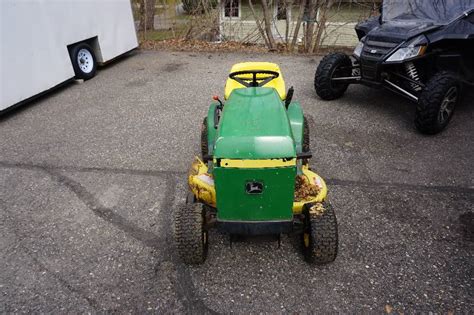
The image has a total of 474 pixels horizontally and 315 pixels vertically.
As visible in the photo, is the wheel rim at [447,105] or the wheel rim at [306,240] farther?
the wheel rim at [447,105]

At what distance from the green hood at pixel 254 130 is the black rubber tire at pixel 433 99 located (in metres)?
2.40

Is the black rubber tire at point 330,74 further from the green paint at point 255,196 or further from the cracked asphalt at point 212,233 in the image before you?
the green paint at point 255,196

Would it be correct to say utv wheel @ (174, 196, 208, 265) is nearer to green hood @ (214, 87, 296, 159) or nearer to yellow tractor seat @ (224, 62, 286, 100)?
green hood @ (214, 87, 296, 159)

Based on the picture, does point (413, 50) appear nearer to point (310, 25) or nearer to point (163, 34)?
point (310, 25)

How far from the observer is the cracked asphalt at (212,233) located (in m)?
2.42

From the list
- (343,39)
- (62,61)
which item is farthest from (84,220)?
(343,39)

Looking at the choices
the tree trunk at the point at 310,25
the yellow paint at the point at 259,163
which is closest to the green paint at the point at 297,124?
the yellow paint at the point at 259,163

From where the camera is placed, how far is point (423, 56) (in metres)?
4.43

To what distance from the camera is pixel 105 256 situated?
9.17 feet

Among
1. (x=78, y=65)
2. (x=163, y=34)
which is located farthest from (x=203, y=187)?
(x=163, y=34)

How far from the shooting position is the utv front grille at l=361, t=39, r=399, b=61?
4516 mm

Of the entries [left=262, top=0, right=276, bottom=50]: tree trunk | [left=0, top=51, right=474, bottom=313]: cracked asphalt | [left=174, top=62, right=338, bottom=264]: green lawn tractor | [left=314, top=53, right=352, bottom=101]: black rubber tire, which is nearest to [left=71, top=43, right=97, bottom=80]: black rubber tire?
[left=0, top=51, right=474, bottom=313]: cracked asphalt

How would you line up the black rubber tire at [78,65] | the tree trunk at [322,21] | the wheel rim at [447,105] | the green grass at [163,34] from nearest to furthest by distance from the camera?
1. the wheel rim at [447,105]
2. the black rubber tire at [78,65]
3. the tree trunk at [322,21]
4. the green grass at [163,34]

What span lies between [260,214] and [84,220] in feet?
6.12
